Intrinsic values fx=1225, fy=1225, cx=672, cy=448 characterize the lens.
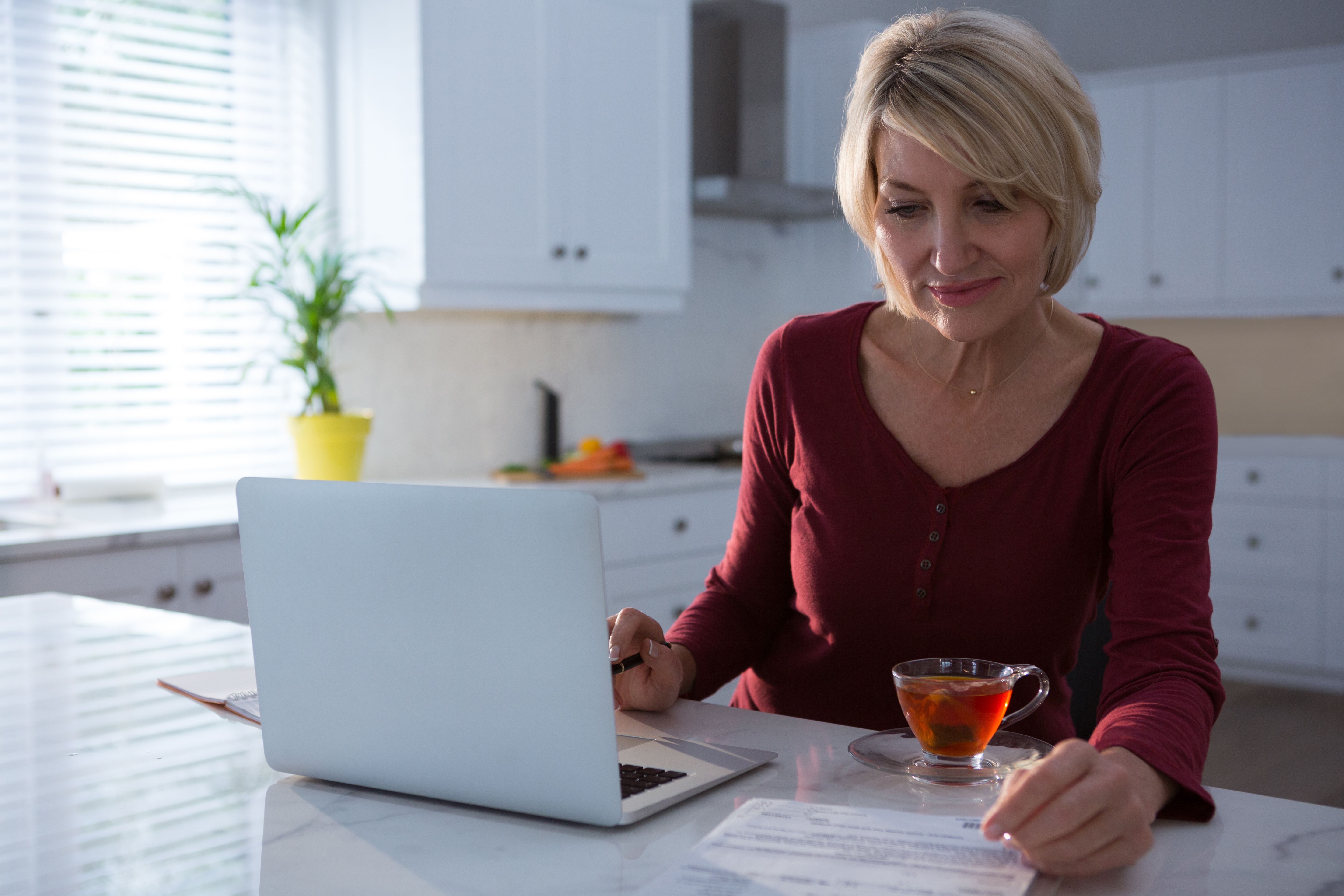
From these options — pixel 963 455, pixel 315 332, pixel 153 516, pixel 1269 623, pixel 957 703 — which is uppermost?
pixel 315 332

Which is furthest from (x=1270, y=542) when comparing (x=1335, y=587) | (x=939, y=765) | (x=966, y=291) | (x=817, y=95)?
(x=939, y=765)

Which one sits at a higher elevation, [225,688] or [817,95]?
[817,95]

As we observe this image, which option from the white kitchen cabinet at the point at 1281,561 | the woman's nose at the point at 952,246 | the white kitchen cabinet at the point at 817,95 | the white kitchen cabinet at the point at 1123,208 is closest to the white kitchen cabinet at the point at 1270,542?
the white kitchen cabinet at the point at 1281,561

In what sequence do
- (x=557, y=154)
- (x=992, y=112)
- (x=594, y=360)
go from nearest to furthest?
(x=992, y=112) → (x=557, y=154) → (x=594, y=360)

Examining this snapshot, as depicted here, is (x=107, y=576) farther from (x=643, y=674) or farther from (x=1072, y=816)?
(x=1072, y=816)

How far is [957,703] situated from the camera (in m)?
0.91

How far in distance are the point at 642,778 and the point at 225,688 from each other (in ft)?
1.67

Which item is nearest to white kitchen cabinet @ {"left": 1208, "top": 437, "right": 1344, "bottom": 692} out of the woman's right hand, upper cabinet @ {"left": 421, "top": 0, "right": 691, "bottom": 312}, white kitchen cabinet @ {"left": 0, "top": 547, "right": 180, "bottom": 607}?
upper cabinet @ {"left": 421, "top": 0, "right": 691, "bottom": 312}

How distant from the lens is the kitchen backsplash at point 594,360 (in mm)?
3535

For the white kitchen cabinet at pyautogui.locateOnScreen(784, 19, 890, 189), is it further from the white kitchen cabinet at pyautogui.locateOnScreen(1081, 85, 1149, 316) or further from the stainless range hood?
the white kitchen cabinet at pyautogui.locateOnScreen(1081, 85, 1149, 316)

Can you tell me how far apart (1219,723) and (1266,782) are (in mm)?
592

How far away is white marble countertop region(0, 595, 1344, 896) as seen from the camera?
750 millimetres

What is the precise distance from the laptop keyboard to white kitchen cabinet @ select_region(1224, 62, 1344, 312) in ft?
13.8

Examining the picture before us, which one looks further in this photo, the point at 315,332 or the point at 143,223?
the point at 143,223
